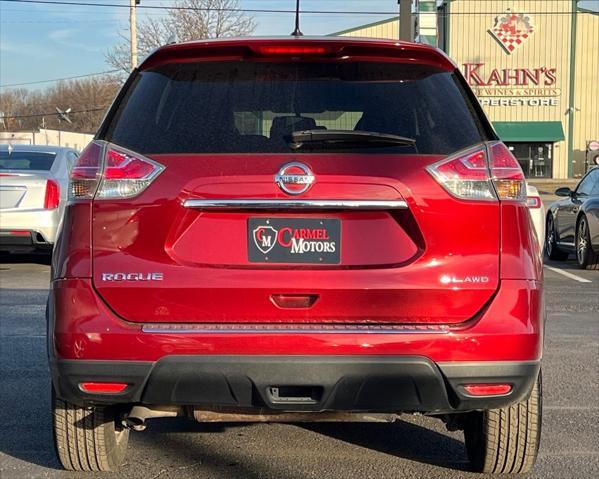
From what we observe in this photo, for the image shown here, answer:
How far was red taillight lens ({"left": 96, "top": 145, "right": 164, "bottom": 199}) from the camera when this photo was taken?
315 centimetres

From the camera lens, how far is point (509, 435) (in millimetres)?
3607

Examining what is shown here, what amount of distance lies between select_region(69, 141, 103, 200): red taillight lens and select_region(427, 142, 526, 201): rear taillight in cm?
127

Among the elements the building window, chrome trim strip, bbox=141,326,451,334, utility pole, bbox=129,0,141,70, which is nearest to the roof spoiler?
chrome trim strip, bbox=141,326,451,334

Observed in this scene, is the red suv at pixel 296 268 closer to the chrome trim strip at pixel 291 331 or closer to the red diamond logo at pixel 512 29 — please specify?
the chrome trim strip at pixel 291 331

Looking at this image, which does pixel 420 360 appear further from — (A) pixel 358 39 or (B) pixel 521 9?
(B) pixel 521 9

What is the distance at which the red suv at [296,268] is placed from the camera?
303 centimetres

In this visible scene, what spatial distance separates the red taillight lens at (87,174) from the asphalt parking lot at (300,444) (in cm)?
137

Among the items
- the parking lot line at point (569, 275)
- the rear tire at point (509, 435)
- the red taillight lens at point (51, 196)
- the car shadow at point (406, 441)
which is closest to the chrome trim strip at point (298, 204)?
the rear tire at point (509, 435)

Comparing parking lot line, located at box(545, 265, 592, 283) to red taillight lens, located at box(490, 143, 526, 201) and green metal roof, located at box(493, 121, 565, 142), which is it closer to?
red taillight lens, located at box(490, 143, 526, 201)

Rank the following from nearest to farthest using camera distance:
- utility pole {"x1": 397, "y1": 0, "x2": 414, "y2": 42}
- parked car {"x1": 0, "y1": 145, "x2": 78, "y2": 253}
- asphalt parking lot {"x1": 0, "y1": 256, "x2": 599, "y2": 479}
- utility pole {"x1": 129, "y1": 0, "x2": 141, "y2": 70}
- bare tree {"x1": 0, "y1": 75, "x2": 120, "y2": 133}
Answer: asphalt parking lot {"x1": 0, "y1": 256, "x2": 599, "y2": 479}
parked car {"x1": 0, "y1": 145, "x2": 78, "y2": 253}
utility pole {"x1": 397, "y1": 0, "x2": 414, "y2": 42}
utility pole {"x1": 129, "y1": 0, "x2": 141, "y2": 70}
bare tree {"x1": 0, "y1": 75, "x2": 120, "y2": 133}

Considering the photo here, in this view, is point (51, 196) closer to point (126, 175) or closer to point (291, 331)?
point (126, 175)

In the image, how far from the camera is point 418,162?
10.4 ft

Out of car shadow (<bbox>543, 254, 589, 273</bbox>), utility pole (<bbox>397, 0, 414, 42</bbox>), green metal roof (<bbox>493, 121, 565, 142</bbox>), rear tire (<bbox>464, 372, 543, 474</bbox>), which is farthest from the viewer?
green metal roof (<bbox>493, 121, 565, 142</bbox>)

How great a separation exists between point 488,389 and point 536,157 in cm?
4759
